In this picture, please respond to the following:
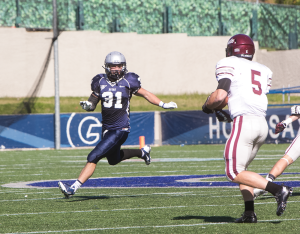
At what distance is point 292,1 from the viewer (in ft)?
140

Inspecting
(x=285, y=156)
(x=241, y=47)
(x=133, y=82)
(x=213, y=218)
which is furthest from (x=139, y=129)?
(x=241, y=47)

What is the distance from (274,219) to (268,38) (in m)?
26.8

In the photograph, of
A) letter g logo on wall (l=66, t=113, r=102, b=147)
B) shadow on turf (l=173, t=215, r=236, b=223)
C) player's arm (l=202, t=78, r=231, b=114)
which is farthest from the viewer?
letter g logo on wall (l=66, t=113, r=102, b=147)

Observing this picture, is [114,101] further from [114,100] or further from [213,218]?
[213,218]

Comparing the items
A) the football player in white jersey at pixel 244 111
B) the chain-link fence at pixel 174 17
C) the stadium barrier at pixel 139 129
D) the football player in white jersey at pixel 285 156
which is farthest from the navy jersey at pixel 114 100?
the chain-link fence at pixel 174 17

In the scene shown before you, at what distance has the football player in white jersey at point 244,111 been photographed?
480cm

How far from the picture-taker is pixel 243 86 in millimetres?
4938

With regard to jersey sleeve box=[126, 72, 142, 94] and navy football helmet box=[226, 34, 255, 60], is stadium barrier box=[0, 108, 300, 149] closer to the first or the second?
jersey sleeve box=[126, 72, 142, 94]

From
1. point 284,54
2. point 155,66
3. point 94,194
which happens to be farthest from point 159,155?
point 284,54

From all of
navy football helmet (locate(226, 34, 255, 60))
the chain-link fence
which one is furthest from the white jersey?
the chain-link fence

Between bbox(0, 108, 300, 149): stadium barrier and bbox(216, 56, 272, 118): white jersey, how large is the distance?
13549 millimetres

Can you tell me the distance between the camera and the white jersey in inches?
194

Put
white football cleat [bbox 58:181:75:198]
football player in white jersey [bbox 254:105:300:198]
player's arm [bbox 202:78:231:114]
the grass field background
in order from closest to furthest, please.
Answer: player's arm [bbox 202:78:231:114], football player in white jersey [bbox 254:105:300:198], white football cleat [bbox 58:181:75:198], the grass field background

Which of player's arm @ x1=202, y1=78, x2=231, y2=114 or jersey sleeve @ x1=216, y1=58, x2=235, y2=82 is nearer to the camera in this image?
player's arm @ x1=202, y1=78, x2=231, y2=114
